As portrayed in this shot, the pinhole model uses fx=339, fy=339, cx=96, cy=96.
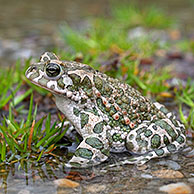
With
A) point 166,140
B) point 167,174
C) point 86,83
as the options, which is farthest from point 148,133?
point 86,83

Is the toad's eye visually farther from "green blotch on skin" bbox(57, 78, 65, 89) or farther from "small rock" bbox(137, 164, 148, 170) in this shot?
"small rock" bbox(137, 164, 148, 170)

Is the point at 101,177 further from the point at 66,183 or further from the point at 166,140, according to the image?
the point at 166,140

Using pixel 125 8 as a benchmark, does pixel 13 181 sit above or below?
below

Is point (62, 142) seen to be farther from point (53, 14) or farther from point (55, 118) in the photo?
point (53, 14)

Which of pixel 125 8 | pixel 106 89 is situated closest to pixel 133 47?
pixel 106 89

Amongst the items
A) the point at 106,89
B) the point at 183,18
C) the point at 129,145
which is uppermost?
the point at 183,18

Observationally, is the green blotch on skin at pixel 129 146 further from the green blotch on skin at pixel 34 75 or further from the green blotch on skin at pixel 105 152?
the green blotch on skin at pixel 34 75

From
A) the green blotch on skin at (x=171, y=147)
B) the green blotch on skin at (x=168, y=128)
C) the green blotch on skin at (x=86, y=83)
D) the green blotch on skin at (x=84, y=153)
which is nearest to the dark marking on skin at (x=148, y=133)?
the green blotch on skin at (x=168, y=128)
